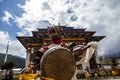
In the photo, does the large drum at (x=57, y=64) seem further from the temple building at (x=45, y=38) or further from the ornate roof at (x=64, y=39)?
the temple building at (x=45, y=38)

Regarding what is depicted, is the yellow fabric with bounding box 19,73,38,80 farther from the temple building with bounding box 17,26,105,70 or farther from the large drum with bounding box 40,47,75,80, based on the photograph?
the temple building with bounding box 17,26,105,70

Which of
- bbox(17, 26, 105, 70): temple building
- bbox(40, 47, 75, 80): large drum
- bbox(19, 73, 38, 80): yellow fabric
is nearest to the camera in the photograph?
bbox(19, 73, 38, 80): yellow fabric

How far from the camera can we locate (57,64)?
306 cm

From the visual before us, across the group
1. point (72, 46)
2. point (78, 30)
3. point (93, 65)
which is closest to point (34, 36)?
point (78, 30)

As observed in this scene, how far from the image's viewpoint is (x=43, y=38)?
2609cm

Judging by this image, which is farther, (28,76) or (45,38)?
(45,38)

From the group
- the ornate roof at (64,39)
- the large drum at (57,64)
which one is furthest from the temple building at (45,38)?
the large drum at (57,64)

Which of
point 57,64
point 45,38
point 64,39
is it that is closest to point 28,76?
point 57,64

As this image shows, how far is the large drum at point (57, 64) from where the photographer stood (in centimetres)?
301

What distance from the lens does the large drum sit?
3008 mm

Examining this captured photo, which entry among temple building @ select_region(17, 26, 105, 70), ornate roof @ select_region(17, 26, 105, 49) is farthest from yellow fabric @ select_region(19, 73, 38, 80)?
temple building @ select_region(17, 26, 105, 70)

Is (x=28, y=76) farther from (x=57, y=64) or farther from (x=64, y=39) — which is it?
(x=64, y=39)

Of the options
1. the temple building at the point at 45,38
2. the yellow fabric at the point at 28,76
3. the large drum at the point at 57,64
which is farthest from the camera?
the temple building at the point at 45,38

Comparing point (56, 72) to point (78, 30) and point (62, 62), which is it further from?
point (78, 30)
